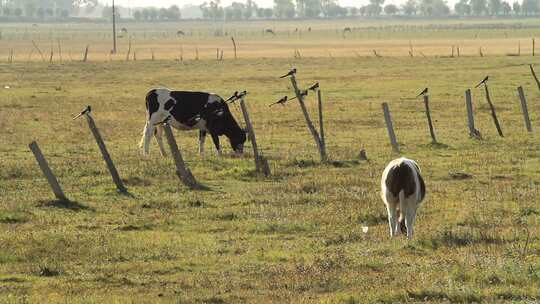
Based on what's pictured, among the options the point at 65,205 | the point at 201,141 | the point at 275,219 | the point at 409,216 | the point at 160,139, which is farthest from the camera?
the point at 201,141

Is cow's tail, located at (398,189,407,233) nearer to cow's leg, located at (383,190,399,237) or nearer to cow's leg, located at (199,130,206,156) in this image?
cow's leg, located at (383,190,399,237)

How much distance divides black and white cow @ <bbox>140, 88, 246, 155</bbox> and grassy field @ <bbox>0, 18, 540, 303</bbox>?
0.84 metres

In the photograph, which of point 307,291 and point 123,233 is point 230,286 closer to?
point 307,291

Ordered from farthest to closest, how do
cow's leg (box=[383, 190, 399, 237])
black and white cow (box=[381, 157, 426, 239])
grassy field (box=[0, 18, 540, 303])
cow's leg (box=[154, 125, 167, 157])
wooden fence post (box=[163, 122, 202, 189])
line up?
cow's leg (box=[154, 125, 167, 157]), wooden fence post (box=[163, 122, 202, 189]), cow's leg (box=[383, 190, 399, 237]), black and white cow (box=[381, 157, 426, 239]), grassy field (box=[0, 18, 540, 303])

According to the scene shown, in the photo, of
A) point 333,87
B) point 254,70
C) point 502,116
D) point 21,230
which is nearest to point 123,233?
point 21,230

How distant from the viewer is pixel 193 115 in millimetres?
24688

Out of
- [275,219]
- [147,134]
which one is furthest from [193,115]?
[275,219]

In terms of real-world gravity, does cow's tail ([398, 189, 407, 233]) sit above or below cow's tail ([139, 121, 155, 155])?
above

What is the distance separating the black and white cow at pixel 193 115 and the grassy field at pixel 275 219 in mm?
837

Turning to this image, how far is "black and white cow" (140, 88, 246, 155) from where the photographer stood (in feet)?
80.2

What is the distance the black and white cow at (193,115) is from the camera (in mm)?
24438

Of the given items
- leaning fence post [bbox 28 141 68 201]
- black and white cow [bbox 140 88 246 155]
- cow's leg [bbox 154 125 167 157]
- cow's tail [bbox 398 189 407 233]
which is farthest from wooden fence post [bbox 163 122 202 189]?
cow's tail [bbox 398 189 407 233]

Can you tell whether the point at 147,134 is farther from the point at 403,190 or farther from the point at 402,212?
the point at 403,190

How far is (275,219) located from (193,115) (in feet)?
32.4
